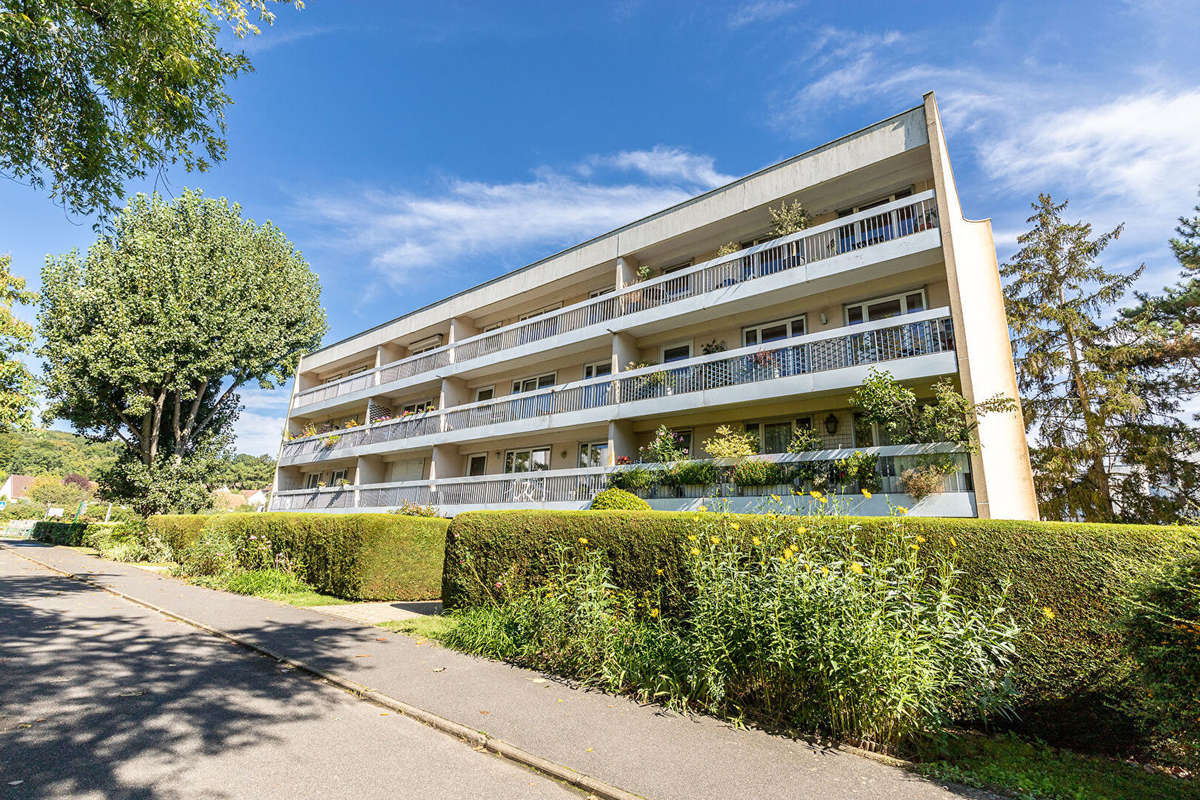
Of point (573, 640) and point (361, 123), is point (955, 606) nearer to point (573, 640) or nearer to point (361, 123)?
point (573, 640)

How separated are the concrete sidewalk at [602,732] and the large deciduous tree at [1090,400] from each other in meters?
20.7

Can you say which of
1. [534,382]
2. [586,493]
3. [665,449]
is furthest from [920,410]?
[534,382]

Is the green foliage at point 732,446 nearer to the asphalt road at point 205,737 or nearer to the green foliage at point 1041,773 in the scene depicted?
the green foliage at point 1041,773

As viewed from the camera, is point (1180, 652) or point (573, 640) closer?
point (1180, 652)

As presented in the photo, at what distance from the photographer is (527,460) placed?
20.9 metres

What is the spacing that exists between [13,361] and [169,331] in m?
4.90

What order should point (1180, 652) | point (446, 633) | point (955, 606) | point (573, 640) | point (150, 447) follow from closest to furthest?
point (1180, 652)
point (955, 606)
point (573, 640)
point (446, 633)
point (150, 447)

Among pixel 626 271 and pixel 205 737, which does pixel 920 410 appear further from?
pixel 205 737

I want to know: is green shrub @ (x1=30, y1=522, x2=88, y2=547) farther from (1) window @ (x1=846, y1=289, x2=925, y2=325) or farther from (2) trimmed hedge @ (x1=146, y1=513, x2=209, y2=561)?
(1) window @ (x1=846, y1=289, x2=925, y2=325)

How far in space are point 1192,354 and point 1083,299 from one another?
3687 mm

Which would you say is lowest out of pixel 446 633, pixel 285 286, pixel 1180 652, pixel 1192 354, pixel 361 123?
pixel 446 633

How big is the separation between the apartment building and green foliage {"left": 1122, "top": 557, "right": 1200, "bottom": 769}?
14.9ft

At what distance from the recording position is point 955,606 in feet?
15.7

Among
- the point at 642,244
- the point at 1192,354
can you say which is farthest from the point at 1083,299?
the point at 642,244
